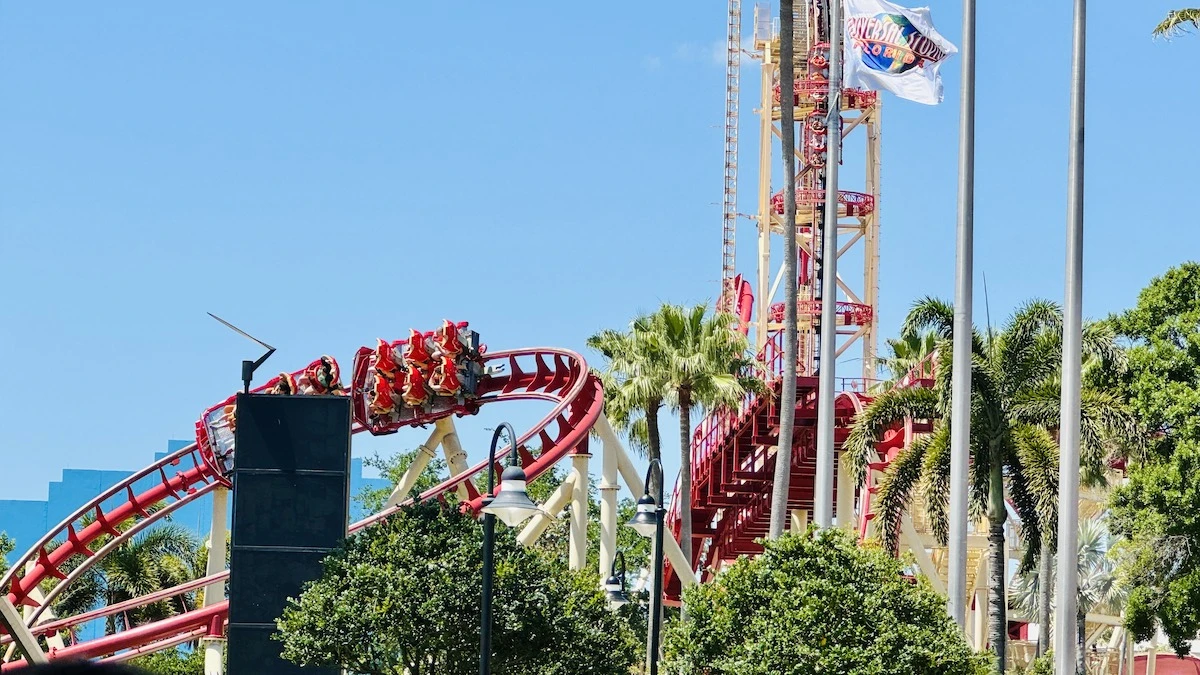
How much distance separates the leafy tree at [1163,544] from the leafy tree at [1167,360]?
71 centimetres

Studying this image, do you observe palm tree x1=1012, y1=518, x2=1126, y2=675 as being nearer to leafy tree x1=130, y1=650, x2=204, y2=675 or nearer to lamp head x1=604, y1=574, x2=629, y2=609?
leafy tree x1=130, y1=650, x2=204, y2=675

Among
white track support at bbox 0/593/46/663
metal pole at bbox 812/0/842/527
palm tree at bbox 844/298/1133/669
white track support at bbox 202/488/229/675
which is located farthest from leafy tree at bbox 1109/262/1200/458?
white track support at bbox 0/593/46/663

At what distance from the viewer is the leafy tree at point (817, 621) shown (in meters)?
21.7

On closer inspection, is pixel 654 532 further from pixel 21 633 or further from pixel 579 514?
pixel 21 633

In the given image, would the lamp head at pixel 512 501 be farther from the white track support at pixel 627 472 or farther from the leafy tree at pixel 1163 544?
the white track support at pixel 627 472

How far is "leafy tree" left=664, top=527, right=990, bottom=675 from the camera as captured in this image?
21656 mm

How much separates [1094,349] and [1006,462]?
296cm

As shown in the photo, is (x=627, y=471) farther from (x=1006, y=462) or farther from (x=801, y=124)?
(x=801, y=124)

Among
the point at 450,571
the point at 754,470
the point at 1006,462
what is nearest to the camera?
the point at 450,571

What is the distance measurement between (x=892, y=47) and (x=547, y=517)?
52.5 feet

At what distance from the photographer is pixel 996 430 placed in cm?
3194

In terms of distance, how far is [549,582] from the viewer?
23188mm

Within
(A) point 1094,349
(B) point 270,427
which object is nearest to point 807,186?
(A) point 1094,349

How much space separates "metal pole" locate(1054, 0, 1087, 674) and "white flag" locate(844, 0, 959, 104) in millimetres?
15558
